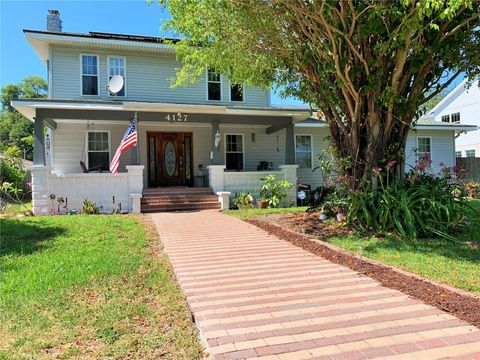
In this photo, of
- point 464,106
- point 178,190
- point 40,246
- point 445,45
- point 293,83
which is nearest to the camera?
point 40,246

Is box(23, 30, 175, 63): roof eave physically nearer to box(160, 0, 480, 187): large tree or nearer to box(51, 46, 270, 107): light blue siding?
box(51, 46, 270, 107): light blue siding

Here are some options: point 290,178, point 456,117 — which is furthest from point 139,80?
point 456,117

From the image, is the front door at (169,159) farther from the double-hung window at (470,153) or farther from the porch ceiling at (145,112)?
the double-hung window at (470,153)

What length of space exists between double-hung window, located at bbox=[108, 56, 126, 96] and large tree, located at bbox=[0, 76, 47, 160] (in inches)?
1151

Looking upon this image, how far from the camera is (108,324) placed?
3.54 m

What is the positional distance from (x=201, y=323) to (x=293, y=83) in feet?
27.8

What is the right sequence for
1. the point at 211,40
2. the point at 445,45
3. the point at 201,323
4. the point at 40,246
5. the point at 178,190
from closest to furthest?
the point at 201,323 < the point at 40,246 < the point at 445,45 < the point at 211,40 < the point at 178,190

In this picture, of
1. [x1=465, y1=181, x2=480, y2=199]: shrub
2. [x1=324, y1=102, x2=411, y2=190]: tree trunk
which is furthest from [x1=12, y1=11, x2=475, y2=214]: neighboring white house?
[x1=324, y1=102, x2=411, y2=190]: tree trunk

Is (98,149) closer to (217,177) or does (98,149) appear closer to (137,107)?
(137,107)

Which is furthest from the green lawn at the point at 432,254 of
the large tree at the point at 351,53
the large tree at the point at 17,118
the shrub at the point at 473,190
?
the large tree at the point at 17,118

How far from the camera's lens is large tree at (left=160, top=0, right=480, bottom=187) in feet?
23.5

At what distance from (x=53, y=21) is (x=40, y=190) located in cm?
744

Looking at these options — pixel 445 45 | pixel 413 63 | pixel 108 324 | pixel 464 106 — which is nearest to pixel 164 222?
pixel 108 324

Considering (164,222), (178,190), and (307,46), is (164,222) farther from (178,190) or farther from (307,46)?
(307,46)
